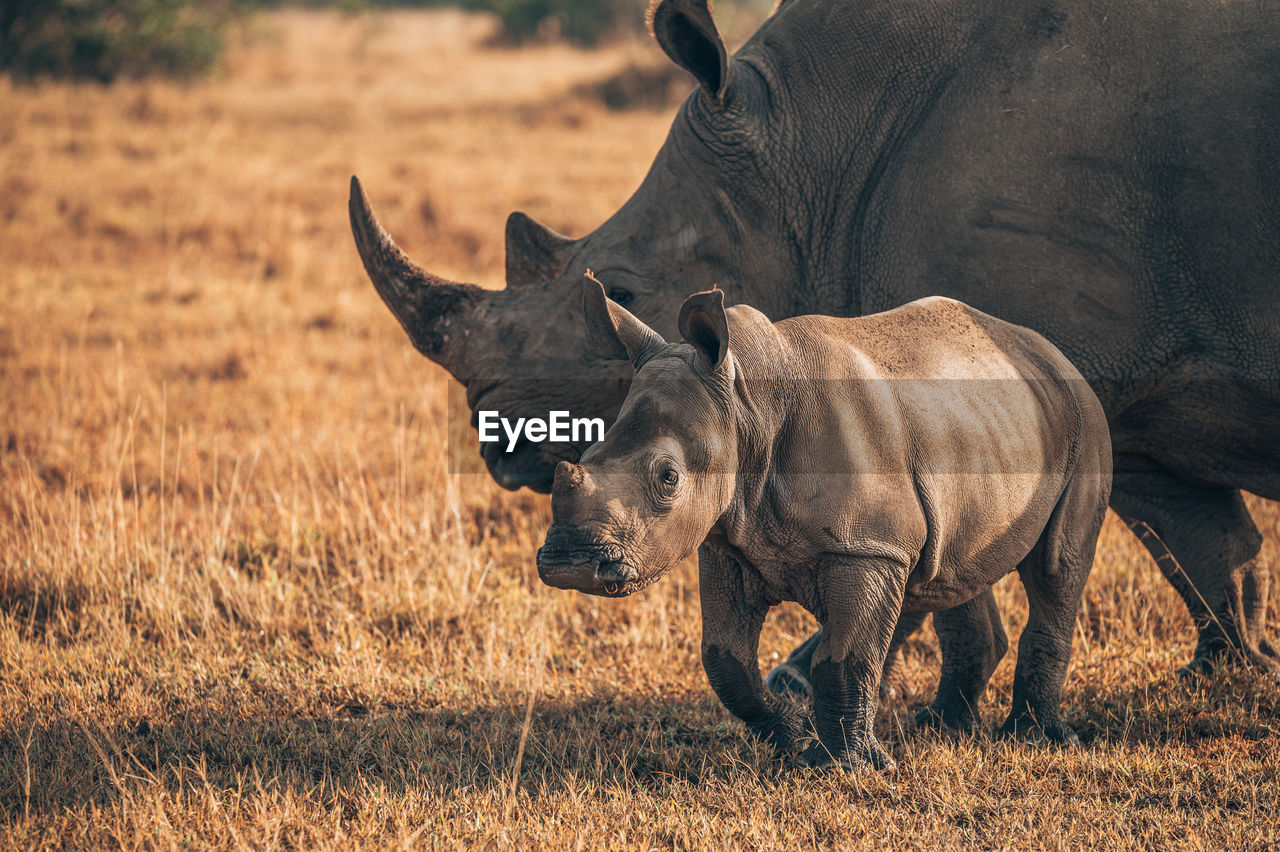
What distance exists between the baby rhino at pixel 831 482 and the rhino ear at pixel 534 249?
137 centimetres

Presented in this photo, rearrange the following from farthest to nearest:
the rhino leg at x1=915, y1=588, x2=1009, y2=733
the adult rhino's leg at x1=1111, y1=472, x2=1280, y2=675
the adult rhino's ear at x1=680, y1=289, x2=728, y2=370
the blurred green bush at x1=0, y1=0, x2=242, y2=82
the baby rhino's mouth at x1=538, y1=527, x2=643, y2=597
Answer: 1. the blurred green bush at x1=0, y1=0, x2=242, y2=82
2. the adult rhino's leg at x1=1111, y1=472, x2=1280, y2=675
3. the rhino leg at x1=915, y1=588, x2=1009, y2=733
4. the adult rhino's ear at x1=680, y1=289, x2=728, y2=370
5. the baby rhino's mouth at x1=538, y1=527, x2=643, y2=597

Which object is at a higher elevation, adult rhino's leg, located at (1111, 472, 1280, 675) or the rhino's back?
the rhino's back

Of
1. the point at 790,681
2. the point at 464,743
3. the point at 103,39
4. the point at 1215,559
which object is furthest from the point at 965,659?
the point at 103,39

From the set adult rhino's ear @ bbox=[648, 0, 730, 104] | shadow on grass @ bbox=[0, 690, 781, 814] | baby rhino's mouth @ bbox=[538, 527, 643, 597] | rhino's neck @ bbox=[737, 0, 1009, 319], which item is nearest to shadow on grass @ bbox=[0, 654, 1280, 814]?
shadow on grass @ bbox=[0, 690, 781, 814]

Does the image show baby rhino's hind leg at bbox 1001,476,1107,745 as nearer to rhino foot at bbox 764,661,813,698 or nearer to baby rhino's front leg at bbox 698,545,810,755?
rhino foot at bbox 764,661,813,698

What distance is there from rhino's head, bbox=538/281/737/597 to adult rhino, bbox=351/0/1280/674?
1280mm

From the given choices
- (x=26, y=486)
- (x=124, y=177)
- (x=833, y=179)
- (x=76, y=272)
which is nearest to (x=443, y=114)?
(x=124, y=177)

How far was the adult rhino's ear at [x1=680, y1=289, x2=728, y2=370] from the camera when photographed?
112 inches

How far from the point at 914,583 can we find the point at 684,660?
1412mm

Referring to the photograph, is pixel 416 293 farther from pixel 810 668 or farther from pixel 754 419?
pixel 754 419

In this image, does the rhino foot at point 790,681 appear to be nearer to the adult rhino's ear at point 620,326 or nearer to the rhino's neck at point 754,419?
the rhino's neck at point 754,419

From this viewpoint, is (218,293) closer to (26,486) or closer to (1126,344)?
(26,486)

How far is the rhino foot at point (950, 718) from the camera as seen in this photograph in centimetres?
374

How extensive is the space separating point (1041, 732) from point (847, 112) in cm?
199
